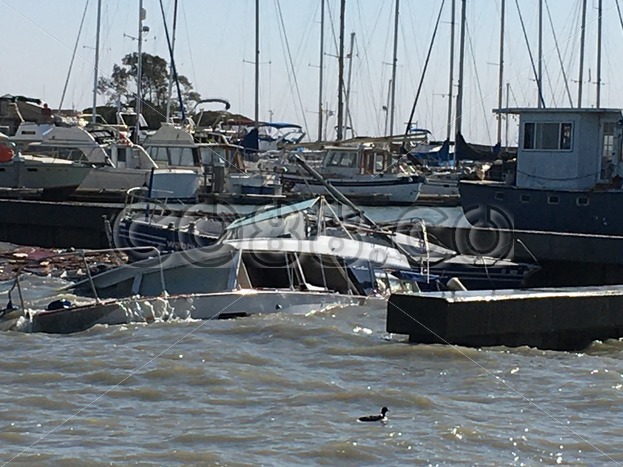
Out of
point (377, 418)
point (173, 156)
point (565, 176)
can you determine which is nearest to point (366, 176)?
point (173, 156)

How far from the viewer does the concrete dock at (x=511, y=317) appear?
541 inches

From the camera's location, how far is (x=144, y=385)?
12.3 m

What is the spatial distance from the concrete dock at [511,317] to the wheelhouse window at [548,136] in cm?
1489

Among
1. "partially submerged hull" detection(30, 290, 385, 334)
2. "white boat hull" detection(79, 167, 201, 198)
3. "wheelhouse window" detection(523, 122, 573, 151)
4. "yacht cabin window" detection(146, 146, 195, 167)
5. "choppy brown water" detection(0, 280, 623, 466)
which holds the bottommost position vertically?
"choppy brown water" detection(0, 280, 623, 466)

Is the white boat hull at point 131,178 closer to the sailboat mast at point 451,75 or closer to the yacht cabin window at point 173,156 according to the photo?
Answer: the yacht cabin window at point 173,156

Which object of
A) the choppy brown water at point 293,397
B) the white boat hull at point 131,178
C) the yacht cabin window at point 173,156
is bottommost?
the choppy brown water at point 293,397

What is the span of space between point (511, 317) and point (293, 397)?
3540 mm

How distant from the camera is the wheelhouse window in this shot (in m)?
29.6

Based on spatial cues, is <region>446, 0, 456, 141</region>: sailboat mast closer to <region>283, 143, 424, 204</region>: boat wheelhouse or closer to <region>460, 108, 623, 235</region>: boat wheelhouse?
<region>283, 143, 424, 204</region>: boat wheelhouse

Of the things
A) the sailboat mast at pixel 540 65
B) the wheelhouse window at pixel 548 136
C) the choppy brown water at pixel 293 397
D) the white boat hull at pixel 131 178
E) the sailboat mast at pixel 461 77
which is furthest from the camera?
the sailboat mast at pixel 461 77

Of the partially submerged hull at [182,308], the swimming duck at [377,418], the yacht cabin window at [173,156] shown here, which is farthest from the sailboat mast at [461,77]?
A: the swimming duck at [377,418]

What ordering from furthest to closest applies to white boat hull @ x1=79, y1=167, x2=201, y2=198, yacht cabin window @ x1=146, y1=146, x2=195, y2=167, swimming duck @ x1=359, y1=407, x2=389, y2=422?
1. yacht cabin window @ x1=146, y1=146, x2=195, y2=167
2. white boat hull @ x1=79, y1=167, x2=201, y2=198
3. swimming duck @ x1=359, y1=407, x2=389, y2=422

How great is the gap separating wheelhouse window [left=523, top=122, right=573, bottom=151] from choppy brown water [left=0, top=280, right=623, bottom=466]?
15.3 metres

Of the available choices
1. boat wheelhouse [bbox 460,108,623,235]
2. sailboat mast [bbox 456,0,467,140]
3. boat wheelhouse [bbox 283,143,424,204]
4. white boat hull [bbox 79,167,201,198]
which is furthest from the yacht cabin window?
boat wheelhouse [bbox 460,108,623,235]
